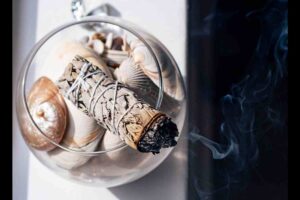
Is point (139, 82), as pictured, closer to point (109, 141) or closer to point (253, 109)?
point (109, 141)

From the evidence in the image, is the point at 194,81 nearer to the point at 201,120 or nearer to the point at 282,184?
the point at 201,120

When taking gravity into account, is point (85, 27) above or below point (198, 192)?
above

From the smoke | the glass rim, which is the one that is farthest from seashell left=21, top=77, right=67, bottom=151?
the smoke

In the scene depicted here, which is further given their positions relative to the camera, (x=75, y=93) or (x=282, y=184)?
(x=282, y=184)

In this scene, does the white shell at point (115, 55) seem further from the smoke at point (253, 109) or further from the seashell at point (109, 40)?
the smoke at point (253, 109)

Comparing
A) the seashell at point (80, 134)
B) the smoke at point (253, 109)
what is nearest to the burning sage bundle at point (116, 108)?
the seashell at point (80, 134)

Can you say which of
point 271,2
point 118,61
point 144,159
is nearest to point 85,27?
point 118,61
